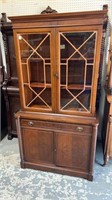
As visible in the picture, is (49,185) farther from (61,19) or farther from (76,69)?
(61,19)

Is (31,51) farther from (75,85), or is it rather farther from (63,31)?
(75,85)

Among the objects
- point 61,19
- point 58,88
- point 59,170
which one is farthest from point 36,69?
point 59,170

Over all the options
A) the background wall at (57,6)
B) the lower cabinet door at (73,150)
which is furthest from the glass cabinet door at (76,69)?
the background wall at (57,6)

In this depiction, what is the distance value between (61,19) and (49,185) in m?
1.76

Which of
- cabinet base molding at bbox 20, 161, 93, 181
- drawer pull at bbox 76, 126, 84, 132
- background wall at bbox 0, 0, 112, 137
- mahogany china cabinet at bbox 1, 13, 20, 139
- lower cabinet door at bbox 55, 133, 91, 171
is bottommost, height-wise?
cabinet base molding at bbox 20, 161, 93, 181

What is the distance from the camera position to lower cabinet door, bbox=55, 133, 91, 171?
1.84m

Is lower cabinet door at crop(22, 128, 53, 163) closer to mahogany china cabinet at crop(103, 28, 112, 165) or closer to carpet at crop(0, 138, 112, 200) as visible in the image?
carpet at crop(0, 138, 112, 200)

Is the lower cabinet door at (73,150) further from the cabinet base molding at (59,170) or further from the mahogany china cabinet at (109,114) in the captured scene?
the mahogany china cabinet at (109,114)

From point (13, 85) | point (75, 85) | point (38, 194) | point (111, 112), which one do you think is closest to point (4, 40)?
point (13, 85)

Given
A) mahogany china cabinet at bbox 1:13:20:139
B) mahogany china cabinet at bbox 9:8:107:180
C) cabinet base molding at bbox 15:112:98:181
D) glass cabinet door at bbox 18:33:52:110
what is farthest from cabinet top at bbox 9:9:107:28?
cabinet base molding at bbox 15:112:98:181

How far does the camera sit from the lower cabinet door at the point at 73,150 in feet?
6.04

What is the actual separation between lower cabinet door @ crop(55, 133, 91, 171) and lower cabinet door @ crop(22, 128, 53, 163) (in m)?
0.09

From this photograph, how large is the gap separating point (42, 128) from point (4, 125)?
1286 millimetres

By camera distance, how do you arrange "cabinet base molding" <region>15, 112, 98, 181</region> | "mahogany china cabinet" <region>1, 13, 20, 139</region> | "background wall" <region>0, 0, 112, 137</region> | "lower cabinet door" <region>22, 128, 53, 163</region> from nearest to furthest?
"cabinet base molding" <region>15, 112, 98, 181</region>
"lower cabinet door" <region>22, 128, 53, 163</region>
"background wall" <region>0, 0, 112, 137</region>
"mahogany china cabinet" <region>1, 13, 20, 139</region>
